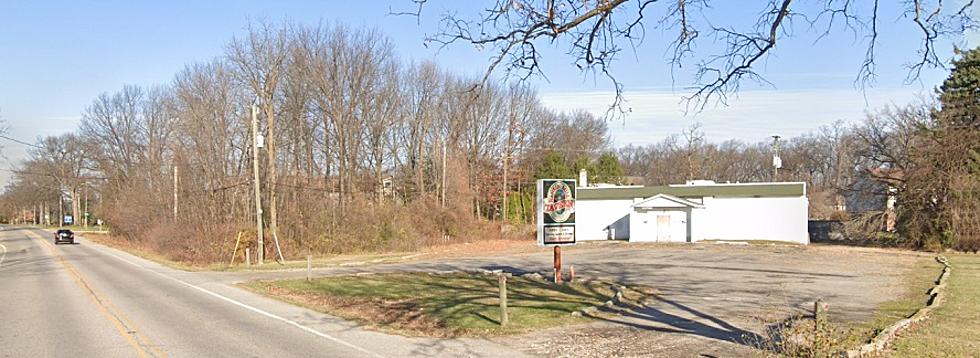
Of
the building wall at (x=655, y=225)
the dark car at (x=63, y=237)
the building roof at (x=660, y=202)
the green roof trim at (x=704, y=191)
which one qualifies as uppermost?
the green roof trim at (x=704, y=191)

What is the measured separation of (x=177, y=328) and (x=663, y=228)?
4708 centimetres

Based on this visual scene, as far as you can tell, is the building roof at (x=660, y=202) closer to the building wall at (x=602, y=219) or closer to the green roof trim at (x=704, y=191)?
the green roof trim at (x=704, y=191)

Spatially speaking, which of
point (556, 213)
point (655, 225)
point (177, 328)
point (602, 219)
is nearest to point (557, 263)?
point (556, 213)

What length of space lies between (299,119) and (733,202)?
31.9 meters

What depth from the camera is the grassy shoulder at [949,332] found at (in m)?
10.2

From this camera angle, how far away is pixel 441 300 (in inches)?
715

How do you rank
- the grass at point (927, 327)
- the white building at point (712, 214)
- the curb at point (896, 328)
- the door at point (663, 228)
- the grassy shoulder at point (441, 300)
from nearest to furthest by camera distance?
the curb at point (896, 328)
the grass at point (927, 327)
the grassy shoulder at point (441, 300)
the white building at point (712, 214)
the door at point (663, 228)

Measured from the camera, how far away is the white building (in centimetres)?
5416

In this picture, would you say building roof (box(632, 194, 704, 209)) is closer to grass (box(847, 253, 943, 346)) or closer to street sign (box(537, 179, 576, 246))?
grass (box(847, 253, 943, 346))

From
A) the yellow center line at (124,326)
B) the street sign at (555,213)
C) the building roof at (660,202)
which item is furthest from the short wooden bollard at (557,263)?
the building roof at (660,202)

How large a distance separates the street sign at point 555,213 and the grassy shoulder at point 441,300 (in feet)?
4.63

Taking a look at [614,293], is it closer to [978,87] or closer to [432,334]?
[432,334]

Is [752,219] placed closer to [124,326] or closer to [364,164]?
[364,164]

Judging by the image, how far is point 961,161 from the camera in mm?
43750
